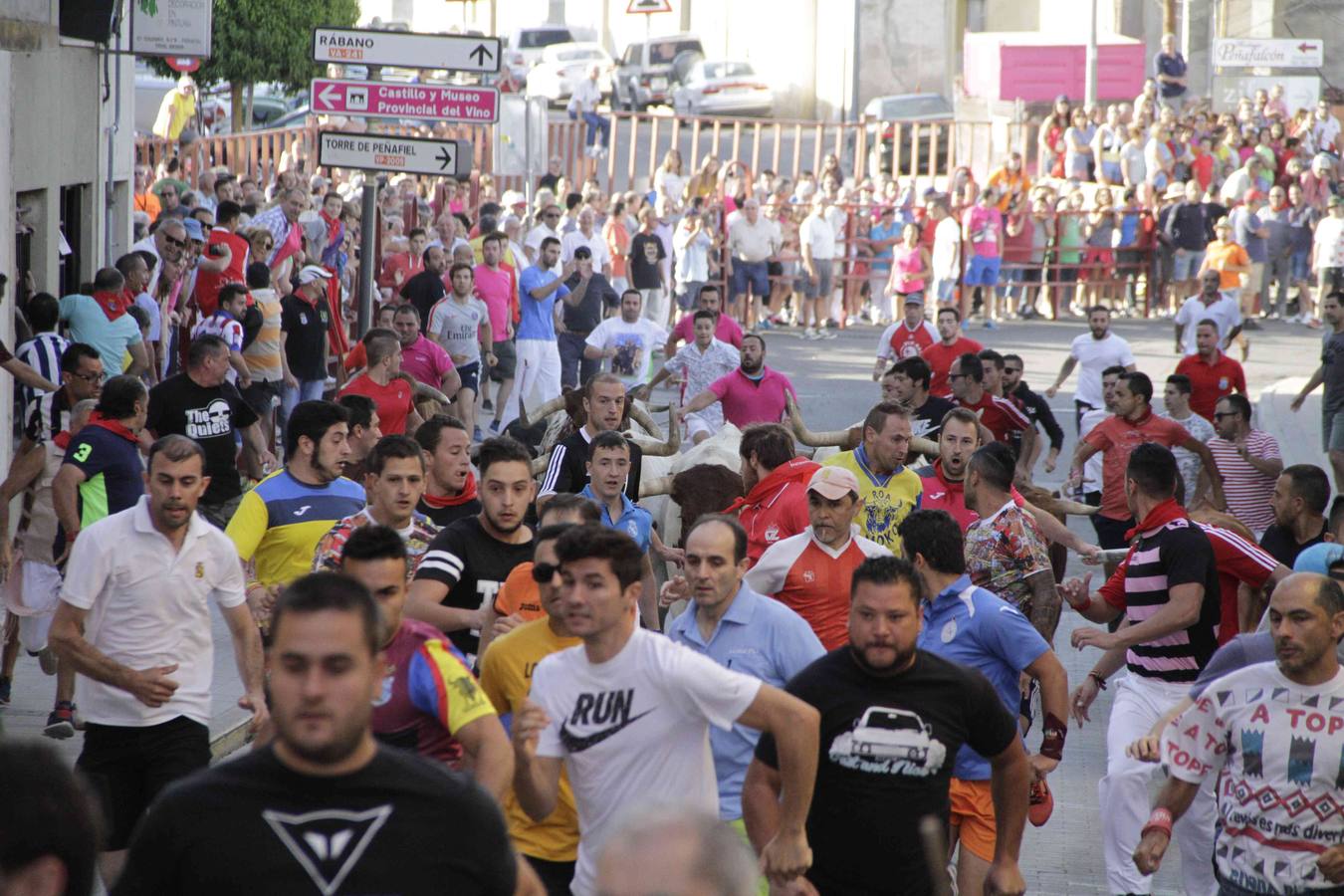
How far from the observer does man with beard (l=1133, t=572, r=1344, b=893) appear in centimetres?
557

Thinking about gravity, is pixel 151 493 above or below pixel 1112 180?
below

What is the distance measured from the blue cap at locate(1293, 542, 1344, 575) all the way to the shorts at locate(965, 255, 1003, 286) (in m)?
22.2

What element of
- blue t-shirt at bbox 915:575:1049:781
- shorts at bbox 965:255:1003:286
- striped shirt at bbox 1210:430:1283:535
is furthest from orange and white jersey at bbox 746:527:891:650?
shorts at bbox 965:255:1003:286

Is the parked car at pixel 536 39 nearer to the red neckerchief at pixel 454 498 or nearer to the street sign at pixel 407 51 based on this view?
the street sign at pixel 407 51

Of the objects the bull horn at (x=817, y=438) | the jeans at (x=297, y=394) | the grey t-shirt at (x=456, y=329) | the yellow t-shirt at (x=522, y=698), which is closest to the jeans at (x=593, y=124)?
the grey t-shirt at (x=456, y=329)

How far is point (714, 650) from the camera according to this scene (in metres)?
6.29

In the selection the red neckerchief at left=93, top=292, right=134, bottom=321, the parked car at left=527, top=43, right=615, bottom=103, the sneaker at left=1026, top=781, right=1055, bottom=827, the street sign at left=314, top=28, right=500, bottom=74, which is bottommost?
the sneaker at left=1026, top=781, right=1055, bottom=827

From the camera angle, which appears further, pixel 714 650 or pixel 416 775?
pixel 714 650

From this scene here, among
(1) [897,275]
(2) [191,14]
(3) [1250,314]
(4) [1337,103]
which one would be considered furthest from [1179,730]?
(4) [1337,103]

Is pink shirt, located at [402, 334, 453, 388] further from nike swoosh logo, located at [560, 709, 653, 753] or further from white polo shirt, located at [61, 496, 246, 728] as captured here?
nike swoosh logo, located at [560, 709, 653, 753]

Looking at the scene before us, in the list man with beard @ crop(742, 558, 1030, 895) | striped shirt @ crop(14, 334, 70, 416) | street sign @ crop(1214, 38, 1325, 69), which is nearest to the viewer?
man with beard @ crop(742, 558, 1030, 895)

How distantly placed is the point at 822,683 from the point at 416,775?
216cm

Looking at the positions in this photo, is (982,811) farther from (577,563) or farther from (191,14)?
(191,14)

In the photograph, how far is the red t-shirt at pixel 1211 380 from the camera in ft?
51.4
